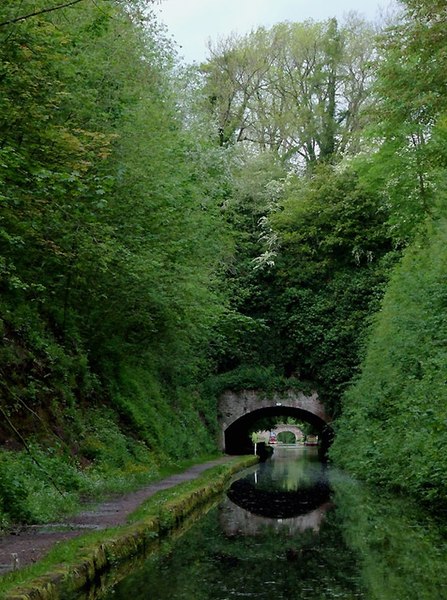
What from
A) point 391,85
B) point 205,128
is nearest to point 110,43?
point 391,85

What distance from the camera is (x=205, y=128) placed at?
1043 inches

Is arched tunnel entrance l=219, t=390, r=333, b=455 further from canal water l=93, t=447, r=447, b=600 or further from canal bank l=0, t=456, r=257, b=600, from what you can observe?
canal bank l=0, t=456, r=257, b=600

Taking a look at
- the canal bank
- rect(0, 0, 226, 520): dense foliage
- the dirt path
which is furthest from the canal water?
rect(0, 0, 226, 520): dense foliage

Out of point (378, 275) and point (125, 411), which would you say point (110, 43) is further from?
point (378, 275)

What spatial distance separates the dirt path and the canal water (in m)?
0.75

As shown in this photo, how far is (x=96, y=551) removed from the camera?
6938 mm

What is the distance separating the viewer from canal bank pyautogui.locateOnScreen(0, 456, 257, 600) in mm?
5535

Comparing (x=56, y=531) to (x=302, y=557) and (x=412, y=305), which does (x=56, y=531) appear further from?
(x=412, y=305)

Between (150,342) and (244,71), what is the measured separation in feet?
75.9

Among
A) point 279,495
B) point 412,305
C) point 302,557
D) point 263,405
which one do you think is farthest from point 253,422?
point 302,557

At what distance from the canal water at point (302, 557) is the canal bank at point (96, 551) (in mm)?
259

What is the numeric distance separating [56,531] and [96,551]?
4.55 ft

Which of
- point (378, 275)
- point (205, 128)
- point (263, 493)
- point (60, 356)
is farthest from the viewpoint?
point (378, 275)

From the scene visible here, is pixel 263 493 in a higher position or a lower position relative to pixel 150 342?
lower
